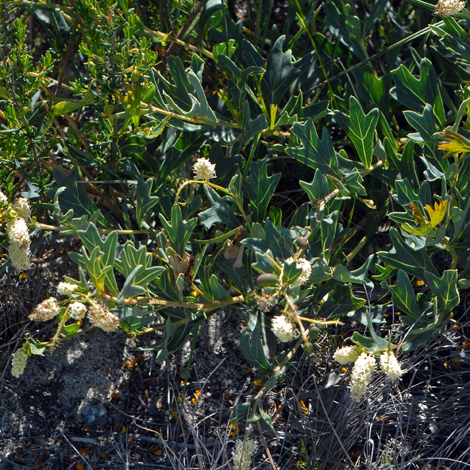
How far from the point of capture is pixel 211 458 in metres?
1.59

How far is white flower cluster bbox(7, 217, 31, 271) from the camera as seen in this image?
4.21ft

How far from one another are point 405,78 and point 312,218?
497mm

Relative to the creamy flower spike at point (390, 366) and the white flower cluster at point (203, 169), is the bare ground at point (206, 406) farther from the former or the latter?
the white flower cluster at point (203, 169)

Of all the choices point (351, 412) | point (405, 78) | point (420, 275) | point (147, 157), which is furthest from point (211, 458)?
point (405, 78)

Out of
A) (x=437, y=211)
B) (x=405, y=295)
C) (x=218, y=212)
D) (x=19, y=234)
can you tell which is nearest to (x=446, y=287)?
(x=405, y=295)

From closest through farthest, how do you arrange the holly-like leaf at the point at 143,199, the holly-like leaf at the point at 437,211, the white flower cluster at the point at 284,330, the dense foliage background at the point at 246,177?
the white flower cluster at the point at 284,330 < the holly-like leaf at the point at 437,211 < the dense foliage background at the point at 246,177 < the holly-like leaf at the point at 143,199

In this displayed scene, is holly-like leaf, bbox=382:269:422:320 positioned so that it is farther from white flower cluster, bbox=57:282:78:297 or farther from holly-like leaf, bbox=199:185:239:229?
white flower cluster, bbox=57:282:78:297

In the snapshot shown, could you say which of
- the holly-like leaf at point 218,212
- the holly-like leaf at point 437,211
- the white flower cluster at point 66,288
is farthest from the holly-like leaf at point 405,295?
the white flower cluster at point 66,288

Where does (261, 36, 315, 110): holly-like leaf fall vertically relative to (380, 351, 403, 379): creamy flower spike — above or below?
above

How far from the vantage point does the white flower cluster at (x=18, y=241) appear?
1.28 meters

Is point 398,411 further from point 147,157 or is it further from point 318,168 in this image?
point 147,157

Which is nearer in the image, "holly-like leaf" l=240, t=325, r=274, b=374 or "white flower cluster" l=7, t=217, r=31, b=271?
"white flower cluster" l=7, t=217, r=31, b=271

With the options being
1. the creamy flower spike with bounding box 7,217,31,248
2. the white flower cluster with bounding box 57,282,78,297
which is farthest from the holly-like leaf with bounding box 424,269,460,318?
the creamy flower spike with bounding box 7,217,31,248

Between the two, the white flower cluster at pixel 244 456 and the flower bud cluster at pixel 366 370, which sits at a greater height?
the flower bud cluster at pixel 366 370
